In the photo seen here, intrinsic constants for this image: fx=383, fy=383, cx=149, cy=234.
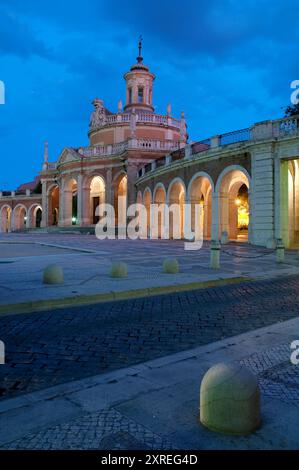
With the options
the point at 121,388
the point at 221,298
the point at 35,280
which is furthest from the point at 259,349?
the point at 35,280

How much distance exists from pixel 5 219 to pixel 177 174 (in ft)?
183

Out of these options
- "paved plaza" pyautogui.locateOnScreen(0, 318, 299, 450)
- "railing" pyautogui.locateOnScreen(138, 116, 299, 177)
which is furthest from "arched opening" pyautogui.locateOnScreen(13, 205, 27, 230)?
"paved plaza" pyautogui.locateOnScreen(0, 318, 299, 450)

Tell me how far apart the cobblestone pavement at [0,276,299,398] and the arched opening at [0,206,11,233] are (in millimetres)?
73543

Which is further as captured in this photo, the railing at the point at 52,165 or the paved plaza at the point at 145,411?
the railing at the point at 52,165

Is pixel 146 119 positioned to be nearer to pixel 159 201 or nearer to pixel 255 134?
pixel 159 201

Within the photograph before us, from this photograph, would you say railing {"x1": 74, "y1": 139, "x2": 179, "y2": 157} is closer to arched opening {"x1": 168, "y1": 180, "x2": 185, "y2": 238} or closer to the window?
arched opening {"x1": 168, "y1": 180, "x2": 185, "y2": 238}

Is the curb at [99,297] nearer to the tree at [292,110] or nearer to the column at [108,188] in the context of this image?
the tree at [292,110]

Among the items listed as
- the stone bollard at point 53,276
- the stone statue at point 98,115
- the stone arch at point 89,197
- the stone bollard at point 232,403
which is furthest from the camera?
the stone statue at point 98,115

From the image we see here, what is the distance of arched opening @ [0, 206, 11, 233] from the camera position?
250 ft

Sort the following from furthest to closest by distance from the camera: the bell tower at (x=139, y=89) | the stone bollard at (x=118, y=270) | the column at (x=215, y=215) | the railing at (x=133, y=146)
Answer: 1. the bell tower at (x=139, y=89)
2. the railing at (x=133, y=146)
3. the column at (x=215, y=215)
4. the stone bollard at (x=118, y=270)

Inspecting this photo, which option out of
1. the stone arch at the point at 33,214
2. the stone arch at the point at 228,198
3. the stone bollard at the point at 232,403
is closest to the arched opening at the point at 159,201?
the stone arch at the point at 228,198

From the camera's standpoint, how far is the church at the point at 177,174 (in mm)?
22062

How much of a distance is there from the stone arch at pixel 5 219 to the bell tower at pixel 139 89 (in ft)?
117
